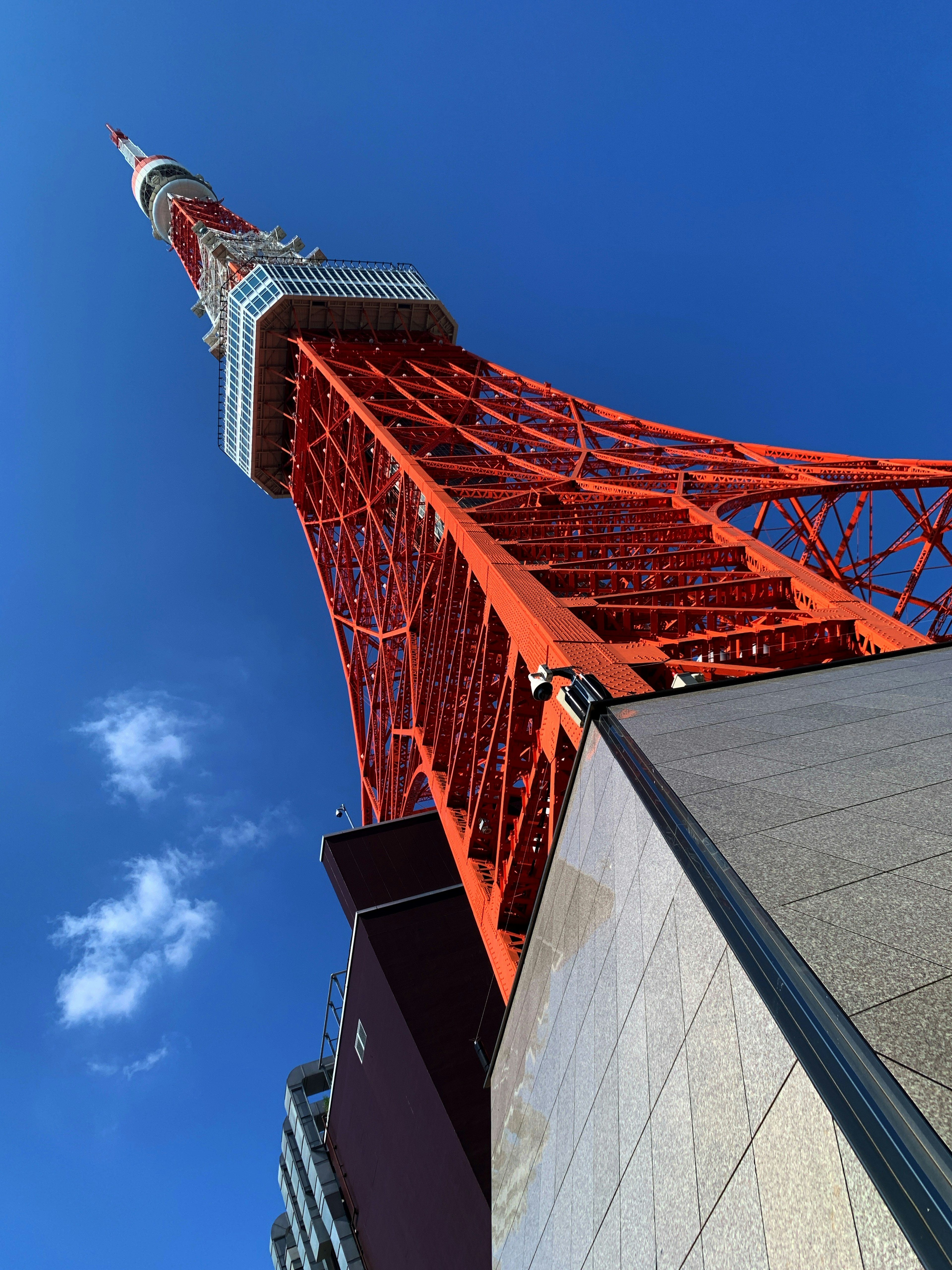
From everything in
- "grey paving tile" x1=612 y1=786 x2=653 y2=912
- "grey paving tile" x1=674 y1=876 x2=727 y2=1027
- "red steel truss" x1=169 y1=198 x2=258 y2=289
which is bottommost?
"grey paving tile" x1=674 y1=876 x2=727 y2=1027

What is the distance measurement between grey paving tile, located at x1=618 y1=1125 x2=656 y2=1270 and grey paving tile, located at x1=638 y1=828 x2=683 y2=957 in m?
0.93

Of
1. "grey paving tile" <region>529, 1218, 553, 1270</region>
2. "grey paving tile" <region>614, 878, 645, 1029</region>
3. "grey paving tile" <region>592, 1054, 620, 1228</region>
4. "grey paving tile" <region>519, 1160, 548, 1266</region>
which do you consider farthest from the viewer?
"grey paving tile" <region>519, 1160, 548, 1266</region>

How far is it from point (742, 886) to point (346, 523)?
A: 2364 cm

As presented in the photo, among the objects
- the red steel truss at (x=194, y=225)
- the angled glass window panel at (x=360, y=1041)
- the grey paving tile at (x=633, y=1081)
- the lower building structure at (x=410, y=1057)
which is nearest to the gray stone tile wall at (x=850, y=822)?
the grey paving tile at (x=633, y=1081)

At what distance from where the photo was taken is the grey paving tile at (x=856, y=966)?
2.87 m

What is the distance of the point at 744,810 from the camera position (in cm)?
450

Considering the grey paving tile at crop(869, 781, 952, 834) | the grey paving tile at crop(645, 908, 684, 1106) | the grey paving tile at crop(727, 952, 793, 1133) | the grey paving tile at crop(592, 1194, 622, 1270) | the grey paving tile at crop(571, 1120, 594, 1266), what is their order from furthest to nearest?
1. the grey paving tile at crop(571, 1120, 594, 1266)
2. the grey paving tile at crop(592, 1194, 622, 1270)
3. the grey paving tile at crop(869, 781, 952, 834)
4. the grey paving tile at crop(645, 908, 684, 1106)
5. the grey paving tile at crop(727, 952, 793, 1133)

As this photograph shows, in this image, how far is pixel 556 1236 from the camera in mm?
5219

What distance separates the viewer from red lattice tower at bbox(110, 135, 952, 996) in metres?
9.70

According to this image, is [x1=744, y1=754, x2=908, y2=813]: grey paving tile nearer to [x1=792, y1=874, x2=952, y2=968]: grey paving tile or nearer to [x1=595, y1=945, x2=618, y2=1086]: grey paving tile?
[x1=792, y1=874, x2=952, y2=968]: grey paving tile

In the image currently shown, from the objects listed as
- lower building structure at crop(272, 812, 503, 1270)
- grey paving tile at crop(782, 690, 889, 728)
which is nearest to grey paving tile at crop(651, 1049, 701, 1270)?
grey paving tile at crop(782, 690, 889, 728)

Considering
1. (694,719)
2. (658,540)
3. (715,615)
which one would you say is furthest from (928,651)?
(658,540)

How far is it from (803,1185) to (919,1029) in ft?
2.11

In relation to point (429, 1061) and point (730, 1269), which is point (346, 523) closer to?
point (429, 1061)
